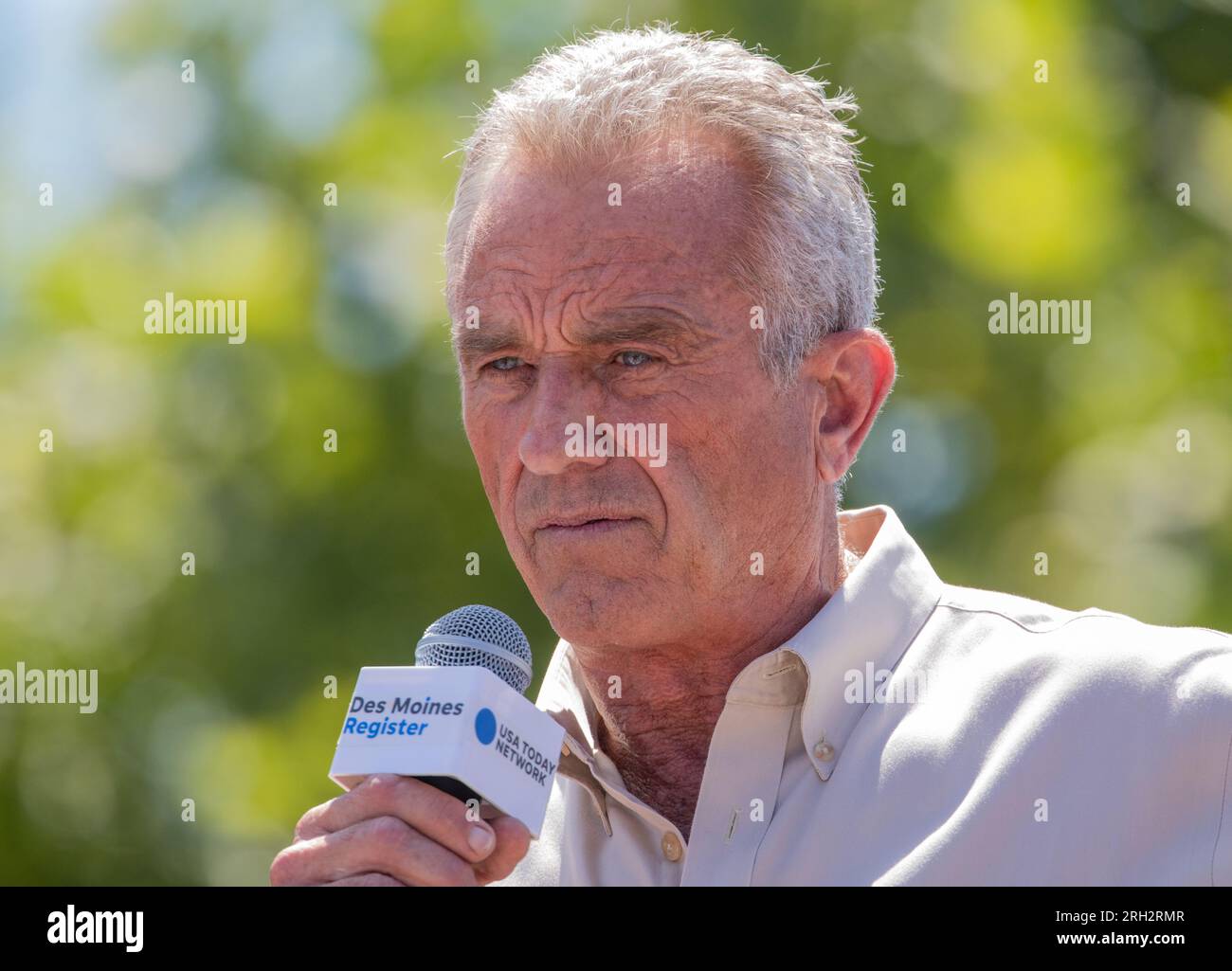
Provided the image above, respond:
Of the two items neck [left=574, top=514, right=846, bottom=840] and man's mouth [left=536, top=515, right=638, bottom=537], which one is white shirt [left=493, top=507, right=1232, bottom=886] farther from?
man's mouth [left=536, top=515, right=638, bottom=537]

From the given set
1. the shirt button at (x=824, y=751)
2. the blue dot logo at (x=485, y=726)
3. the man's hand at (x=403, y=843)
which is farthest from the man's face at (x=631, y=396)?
the man's hand at (x=403, y=843)

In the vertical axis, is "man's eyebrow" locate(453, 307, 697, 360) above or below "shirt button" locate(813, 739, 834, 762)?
above

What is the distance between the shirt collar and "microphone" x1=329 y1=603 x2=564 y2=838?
2.22 ft

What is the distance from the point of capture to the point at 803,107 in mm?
3398

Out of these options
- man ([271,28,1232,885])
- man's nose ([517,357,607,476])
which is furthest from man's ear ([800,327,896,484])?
man's nose ([517,357,607,476])

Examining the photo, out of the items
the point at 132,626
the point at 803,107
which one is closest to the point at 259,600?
the point at 132,626

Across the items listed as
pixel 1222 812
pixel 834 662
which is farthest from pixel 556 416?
pixel 1222 812

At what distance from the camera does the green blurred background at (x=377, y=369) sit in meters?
9.77

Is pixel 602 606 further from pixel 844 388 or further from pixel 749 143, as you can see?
pixel 749 143

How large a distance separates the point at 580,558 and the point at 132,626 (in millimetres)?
8320

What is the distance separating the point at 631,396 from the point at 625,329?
0.13 meters

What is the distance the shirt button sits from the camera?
2.89 m

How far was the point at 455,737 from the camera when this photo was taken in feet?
7.09

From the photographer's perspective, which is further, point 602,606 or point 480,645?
point 602,606
